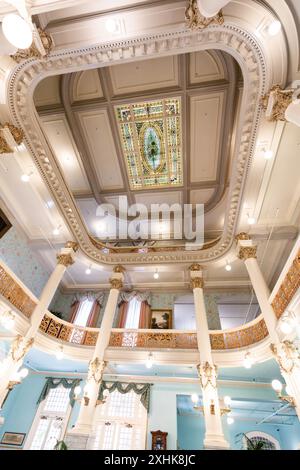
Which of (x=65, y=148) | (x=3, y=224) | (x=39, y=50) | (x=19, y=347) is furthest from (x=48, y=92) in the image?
(x=19, y=347)

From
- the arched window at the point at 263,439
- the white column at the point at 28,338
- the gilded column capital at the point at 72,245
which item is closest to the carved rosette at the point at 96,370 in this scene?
the white column at the point at 28,338

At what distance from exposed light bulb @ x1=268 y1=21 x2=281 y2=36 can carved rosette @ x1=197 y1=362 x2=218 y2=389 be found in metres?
7.90

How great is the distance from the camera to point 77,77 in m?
7.01

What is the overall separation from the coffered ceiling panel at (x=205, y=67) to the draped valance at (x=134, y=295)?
28.6ft

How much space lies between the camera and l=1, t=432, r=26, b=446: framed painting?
26.1 feet

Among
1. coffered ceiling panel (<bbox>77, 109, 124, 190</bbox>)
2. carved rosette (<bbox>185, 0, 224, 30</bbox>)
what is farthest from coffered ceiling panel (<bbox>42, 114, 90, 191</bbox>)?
carved rosette (<bbox>185, 0, 224, 30</bbox>)

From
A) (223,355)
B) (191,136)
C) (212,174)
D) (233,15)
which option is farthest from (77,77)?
(223,355)

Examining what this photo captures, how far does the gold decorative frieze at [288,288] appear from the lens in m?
5.60

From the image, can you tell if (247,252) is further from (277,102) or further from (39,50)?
(39,50)

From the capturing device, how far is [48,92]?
7.24 meters

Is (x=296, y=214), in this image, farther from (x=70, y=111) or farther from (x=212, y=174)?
(x=70, y=111)

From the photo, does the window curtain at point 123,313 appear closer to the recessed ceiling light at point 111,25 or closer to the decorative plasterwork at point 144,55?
the decorative plasterwork at point 144,55

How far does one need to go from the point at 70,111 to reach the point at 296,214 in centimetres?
802
